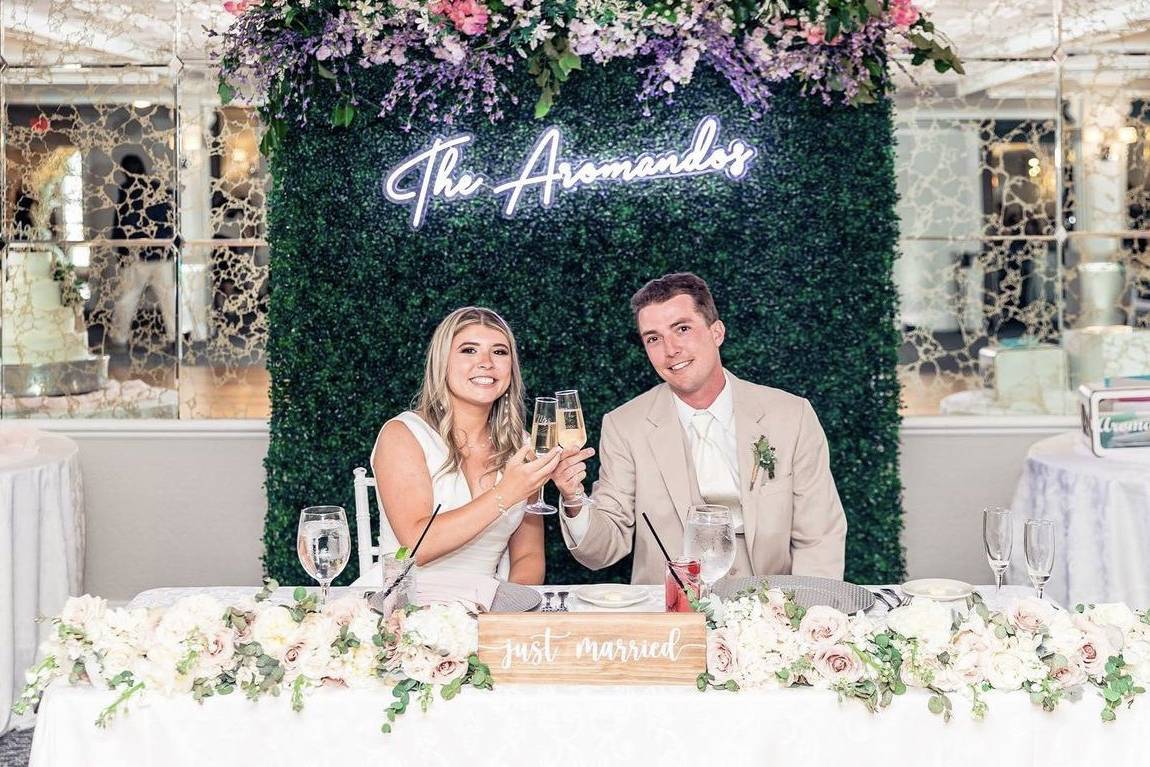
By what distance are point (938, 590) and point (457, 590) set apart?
0.94 m

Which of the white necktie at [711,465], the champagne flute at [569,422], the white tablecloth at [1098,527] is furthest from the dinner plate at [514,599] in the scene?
the white tablecloth at [1098,527]

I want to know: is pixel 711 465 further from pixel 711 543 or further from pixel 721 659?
pixel 721 659

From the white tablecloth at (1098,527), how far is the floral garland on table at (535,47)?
4.50ft

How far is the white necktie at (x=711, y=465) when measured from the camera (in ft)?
10.5

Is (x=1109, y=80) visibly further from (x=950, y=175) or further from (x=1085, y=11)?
(x=950, y=175)

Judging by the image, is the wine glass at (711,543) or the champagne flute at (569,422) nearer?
the wine glass at (711,543)

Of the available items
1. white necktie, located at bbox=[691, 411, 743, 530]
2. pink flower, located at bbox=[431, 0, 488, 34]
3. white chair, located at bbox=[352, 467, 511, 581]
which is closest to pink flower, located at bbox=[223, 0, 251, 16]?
pink flower, located at bbox=[431, 0, 488, 34]

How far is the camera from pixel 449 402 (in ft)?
9.87

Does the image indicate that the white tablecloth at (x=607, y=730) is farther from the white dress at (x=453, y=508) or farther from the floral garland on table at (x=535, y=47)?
the floral garland on table at (x=535, y=47)

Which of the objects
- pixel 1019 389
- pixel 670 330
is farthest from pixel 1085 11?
pixel 670 330

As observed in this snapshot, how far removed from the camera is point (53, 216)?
4.98 metres

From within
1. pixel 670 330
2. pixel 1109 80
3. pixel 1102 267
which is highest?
pixel 1109 80

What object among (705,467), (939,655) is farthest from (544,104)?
(939,655)

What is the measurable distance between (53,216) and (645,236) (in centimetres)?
276
